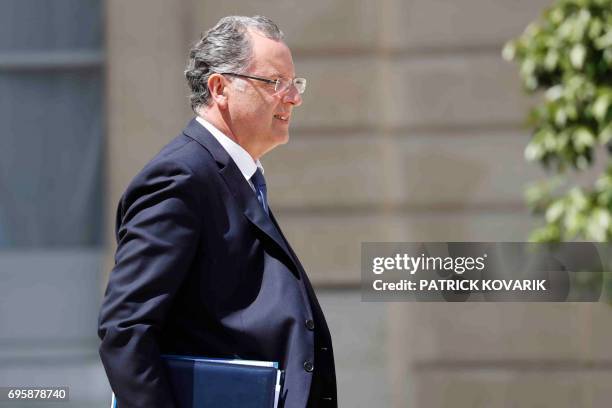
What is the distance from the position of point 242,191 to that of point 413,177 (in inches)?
157

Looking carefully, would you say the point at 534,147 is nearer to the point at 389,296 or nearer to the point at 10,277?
the point at 389,296

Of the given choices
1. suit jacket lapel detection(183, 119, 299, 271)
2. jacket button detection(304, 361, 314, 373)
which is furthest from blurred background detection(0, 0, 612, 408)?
jacket button detection(304, 361, 314, 373)

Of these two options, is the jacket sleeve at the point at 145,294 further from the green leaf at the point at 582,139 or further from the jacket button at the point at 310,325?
the green leaf at the point at 582,139

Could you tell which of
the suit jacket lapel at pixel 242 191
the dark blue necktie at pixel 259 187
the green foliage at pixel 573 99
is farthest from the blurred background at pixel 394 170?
the suit jacket lapel at pixel 242 191

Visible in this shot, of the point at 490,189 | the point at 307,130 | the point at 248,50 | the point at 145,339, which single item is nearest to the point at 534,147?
the point at 490,189

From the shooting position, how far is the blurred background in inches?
253

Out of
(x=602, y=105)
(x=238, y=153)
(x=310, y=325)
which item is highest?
(x=602, y=105)

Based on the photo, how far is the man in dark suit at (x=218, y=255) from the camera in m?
2.32

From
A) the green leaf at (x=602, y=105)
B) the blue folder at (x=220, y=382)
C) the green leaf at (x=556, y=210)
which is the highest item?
the green leaf at (x=602, y=105)

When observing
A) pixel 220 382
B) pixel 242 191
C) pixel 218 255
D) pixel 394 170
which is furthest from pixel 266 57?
pixel 394 170

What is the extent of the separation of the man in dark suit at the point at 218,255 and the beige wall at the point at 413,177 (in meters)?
3.78

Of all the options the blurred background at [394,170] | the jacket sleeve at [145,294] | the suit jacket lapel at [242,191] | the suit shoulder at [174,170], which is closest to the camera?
the jacket sleeve at [145,294]

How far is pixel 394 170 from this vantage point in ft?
21.2

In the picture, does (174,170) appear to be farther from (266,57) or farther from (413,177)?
(413,177)
